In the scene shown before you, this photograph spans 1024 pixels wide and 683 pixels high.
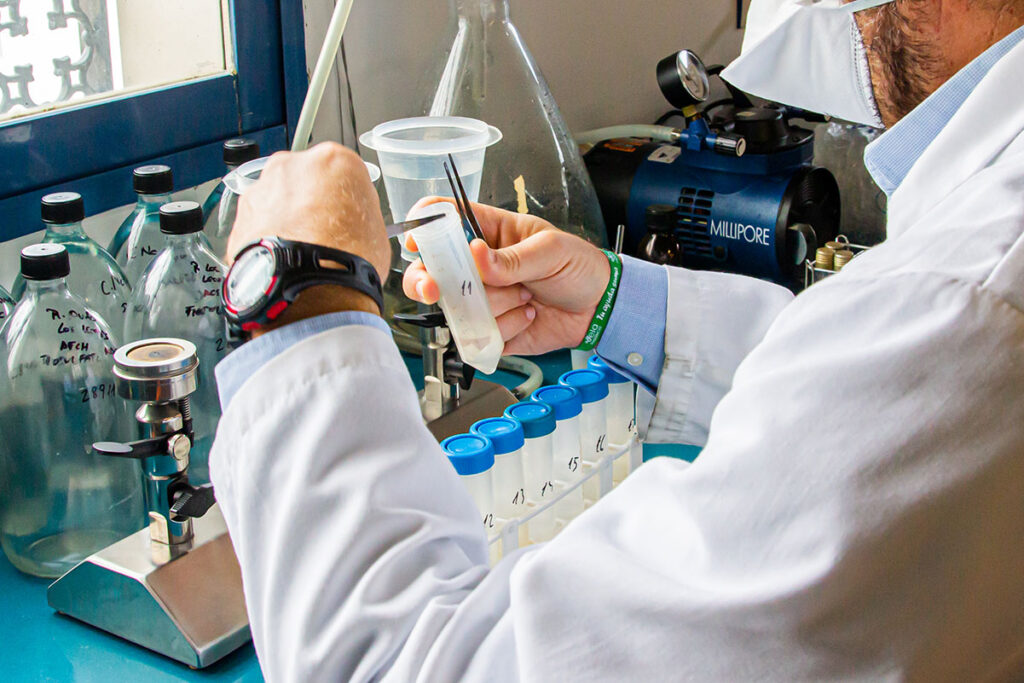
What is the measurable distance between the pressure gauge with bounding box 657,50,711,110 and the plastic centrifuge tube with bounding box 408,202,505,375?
1102mm

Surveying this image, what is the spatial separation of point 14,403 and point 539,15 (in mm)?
1475

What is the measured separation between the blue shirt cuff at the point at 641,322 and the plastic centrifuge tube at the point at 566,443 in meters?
0.09

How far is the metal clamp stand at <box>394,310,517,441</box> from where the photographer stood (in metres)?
1.46

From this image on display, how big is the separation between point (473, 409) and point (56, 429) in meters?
0.55

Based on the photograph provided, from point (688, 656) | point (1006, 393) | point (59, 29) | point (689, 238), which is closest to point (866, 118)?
point (1006, 393)

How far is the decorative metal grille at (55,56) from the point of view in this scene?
152cm

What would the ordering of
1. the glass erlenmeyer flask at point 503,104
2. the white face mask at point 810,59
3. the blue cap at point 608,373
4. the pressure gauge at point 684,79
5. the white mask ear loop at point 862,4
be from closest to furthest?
the white mask ear loop at point 862,4 → the white face mask at point 810,59 → the blue cap at point 608,373 → the glass erlenmeyer flask at point 503,104 → the pressure gauge at point 684,79

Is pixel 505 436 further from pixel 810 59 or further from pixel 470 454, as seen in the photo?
pixel 810 59

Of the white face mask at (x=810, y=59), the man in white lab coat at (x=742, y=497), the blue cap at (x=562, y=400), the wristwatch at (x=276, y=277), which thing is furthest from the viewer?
the blue cap at (x=562, y=400)

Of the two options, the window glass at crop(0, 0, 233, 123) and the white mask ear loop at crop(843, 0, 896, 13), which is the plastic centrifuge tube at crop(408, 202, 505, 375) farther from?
the window glass at crop(0, 0, 233, 123)

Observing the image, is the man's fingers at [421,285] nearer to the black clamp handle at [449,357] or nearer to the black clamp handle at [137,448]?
the black clamp handle at [449,357]

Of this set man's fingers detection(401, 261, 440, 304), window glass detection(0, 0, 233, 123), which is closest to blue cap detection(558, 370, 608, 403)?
man's fingers detection(401, 261, 440, 304)

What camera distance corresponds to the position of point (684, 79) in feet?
6.75

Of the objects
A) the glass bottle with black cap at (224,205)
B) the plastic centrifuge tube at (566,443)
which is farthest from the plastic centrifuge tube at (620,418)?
the glass bottle with black cap at (224,205)
